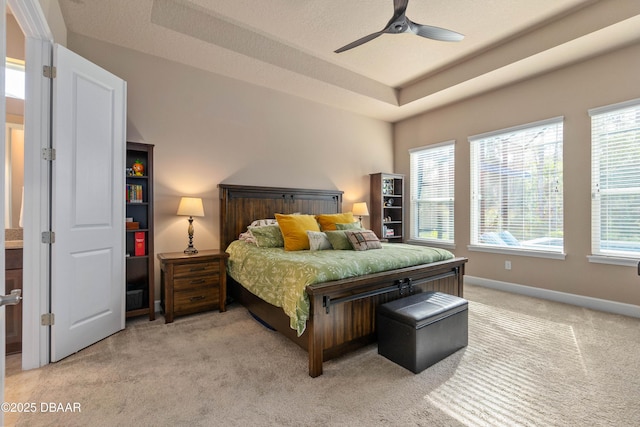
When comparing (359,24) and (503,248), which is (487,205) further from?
(359,24)

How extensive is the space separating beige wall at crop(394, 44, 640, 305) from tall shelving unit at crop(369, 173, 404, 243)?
122cm

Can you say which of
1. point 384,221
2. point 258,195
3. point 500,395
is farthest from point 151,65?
point 500,395

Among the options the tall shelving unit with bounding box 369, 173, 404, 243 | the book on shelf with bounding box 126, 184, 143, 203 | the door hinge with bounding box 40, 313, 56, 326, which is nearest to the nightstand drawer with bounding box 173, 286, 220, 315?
the door hinge with bounding box 40, 313, 56, 326

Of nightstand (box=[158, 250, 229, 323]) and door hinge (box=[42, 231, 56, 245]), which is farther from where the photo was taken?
nightstand (box=[158, 250, 229, 323])

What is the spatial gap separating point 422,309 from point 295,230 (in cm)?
168

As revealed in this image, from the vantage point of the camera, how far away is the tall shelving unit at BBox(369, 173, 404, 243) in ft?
17.9

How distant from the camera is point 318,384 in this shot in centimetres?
201

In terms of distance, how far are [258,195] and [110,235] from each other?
A: 1.86 metres

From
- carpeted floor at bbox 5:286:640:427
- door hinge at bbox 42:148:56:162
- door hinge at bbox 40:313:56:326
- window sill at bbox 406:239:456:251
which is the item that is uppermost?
door hinge at bbox 42:148:56:162

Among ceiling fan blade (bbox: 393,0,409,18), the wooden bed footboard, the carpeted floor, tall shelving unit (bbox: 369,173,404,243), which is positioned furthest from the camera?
tall shelving unit (bbox: 369,173,404,243)

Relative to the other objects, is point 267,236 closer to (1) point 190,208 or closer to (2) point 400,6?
(1) point 190,208

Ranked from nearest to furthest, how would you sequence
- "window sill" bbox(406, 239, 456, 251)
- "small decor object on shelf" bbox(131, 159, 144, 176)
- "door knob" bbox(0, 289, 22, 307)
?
1. "door knob" bbox(0, 289, 22, 307)
2. "small decor object on shelf" bbox(131, 159, 144, 176)
3. "window sill" bbox(406, 239, 456, 251)

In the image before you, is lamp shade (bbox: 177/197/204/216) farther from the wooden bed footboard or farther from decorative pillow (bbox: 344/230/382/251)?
the wooden bed footboard

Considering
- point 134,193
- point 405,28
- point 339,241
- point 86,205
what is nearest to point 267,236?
point 339,241
